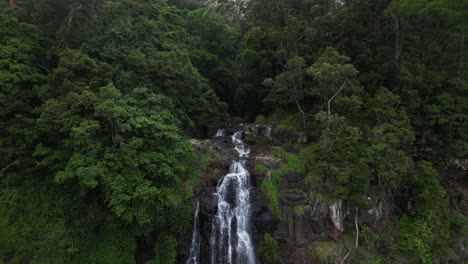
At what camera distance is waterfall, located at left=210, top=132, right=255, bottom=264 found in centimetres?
1472

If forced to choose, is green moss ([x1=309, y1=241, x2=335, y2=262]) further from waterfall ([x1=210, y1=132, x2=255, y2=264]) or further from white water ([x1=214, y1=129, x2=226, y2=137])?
white water ([x1=214, y1=129, x2=226, y2=137])

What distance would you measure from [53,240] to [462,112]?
2532 centimetres

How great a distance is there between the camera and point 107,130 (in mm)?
13812

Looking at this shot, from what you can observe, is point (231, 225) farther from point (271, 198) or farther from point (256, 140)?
point (256, 140)

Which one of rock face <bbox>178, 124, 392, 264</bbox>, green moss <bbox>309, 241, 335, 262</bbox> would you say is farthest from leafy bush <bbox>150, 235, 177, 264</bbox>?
green moss <bbox>309, 241, 335, 262</bbox>

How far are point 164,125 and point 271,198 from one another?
736 centimetres


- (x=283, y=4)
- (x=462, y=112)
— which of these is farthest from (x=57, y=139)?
(x=462, y=112)

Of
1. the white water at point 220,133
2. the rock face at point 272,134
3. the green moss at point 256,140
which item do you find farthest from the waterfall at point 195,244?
the white water at point 220,133

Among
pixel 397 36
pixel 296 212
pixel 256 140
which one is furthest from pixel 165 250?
pixel 397 36

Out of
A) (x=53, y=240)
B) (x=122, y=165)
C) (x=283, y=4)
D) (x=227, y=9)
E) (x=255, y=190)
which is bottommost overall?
(x=53, y=240)

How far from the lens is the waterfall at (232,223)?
14719mm

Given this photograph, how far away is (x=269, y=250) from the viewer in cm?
1428

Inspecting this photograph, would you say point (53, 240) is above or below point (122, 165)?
below

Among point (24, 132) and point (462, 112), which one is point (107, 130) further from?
point (462, 112)
